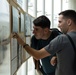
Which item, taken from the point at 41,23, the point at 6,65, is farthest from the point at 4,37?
the point at 41,23

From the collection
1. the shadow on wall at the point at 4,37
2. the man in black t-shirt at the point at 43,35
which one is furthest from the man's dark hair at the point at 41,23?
the shadow on wall at the point at 4,37

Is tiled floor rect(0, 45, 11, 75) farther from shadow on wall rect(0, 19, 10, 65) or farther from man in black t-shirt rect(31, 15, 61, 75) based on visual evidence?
man in black t-shirt rect(31, 15, 61, 75)

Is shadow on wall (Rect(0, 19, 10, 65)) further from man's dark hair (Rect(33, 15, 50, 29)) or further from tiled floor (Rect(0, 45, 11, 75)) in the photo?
man's dark hair (Rect(33, 15, 50, 29))

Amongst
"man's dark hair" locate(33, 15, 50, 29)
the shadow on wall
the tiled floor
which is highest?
"man's dark hair" locate(33, 15, 50, 29)

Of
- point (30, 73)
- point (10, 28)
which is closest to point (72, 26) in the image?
point (10, 28)

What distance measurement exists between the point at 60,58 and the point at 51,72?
0.64m

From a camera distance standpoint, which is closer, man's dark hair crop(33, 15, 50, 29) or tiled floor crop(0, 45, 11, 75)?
tiled floor crop(0, 45, 11, 75)

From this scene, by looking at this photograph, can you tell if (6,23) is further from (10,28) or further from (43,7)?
(43,7)

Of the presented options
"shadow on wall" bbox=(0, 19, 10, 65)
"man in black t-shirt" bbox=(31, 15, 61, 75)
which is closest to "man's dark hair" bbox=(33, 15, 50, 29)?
"man in black t-shirt" bbox=(31, 15, 61, 75)

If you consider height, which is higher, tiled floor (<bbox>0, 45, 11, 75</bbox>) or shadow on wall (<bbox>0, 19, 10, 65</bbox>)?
shadow on wall (<bbox>0, 19, 10, 65</bbox>)

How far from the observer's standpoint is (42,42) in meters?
2.04

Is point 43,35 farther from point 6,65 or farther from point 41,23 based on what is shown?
point 6,65

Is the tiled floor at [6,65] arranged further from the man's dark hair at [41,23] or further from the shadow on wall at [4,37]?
the man's dark hair at [41,23]

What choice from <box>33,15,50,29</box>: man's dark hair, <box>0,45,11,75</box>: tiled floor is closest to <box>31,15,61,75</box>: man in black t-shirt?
<box>33,15,50,29</box>: man's dark hair
